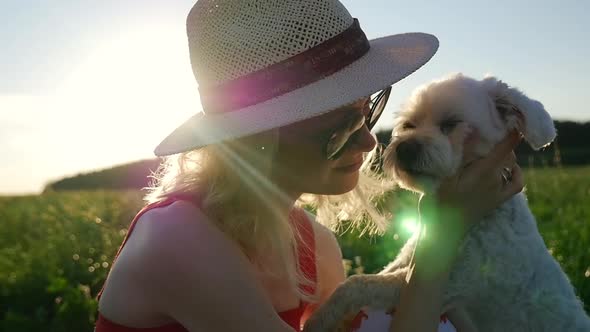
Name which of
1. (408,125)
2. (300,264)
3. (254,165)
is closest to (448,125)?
(408,125)

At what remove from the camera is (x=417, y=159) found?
3.60 meters

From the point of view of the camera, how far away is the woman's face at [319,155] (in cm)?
296

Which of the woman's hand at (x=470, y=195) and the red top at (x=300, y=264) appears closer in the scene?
the red top at (x=300, y=264)

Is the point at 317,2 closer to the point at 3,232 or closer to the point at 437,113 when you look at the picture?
the point at 437,113

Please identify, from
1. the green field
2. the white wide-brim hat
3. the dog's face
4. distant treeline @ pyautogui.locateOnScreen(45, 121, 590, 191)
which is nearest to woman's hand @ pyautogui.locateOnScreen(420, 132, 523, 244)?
the dog's face

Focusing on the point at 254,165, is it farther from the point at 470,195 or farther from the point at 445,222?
the point at 470,195

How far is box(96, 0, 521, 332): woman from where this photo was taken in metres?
2.80

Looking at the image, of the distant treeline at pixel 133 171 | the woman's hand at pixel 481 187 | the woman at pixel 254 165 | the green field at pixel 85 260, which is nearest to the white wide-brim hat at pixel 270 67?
the woman at pixel 254 165

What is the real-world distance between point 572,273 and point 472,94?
8.26 feet

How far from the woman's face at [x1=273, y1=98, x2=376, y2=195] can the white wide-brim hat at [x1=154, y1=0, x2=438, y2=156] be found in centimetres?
18

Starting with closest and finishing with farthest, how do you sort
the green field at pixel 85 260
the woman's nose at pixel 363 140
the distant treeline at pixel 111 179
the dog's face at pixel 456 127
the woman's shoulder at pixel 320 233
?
the woman's nose at pixel 363 140, the dog's face at pixel 456 127, the woman's shoulder at pixel 320 233, the green field at pixel 85 260, the distant treeline at pixel 111 179

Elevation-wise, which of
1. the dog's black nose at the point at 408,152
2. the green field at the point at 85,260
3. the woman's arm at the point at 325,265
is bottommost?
the green field at the point at 85,260

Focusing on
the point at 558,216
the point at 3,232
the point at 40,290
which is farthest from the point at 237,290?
the point at 3,232

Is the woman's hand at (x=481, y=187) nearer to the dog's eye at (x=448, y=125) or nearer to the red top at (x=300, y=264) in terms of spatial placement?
the dog's eye at (x=448, y=125)
